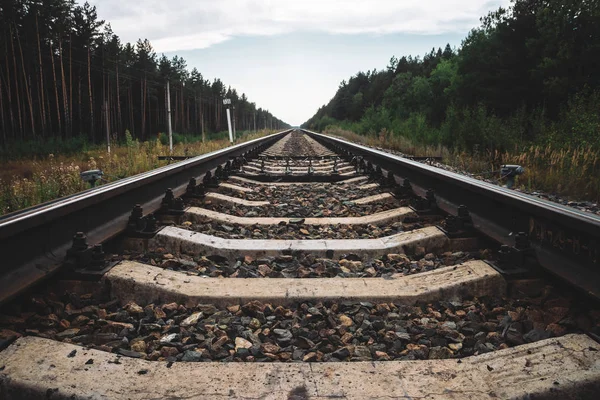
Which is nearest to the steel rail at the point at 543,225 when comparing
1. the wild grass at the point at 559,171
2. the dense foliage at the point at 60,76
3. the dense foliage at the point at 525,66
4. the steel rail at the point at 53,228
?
the steel rail at the point at 53,228

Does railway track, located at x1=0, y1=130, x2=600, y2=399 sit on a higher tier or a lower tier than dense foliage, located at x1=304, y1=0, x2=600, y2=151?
lower

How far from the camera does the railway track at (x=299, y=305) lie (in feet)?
4.29

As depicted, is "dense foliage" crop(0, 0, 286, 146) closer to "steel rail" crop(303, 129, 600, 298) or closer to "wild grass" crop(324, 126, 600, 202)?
"wild grass" crop(324, 126, 600, 202)

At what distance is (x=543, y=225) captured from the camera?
2.15 m

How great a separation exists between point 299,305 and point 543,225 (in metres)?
1.33

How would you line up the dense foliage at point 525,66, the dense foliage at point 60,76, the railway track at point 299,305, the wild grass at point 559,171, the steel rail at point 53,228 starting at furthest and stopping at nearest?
the dense foliage at point 60,76
the dense foliage at point 525,66
the wild grass at point 559,171
the steel rail at point 53,228
the railway track at point 299,305

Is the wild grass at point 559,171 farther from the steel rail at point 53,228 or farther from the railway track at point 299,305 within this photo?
the steel rail at point 53,228

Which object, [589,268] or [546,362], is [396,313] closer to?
[546,362]

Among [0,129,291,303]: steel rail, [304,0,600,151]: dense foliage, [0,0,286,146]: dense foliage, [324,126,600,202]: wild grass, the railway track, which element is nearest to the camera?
the railway track

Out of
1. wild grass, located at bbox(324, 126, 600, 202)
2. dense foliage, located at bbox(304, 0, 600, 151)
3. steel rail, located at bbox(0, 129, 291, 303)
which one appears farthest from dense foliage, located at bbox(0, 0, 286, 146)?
steel rail, located at bbox(0, 129, 291, 303)

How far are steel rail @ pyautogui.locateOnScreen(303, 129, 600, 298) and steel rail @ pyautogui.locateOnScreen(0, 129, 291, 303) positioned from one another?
7.72ft

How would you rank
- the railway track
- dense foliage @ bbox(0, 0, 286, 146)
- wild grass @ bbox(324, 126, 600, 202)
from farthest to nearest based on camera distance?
1. dense foliage @ bbox(0, 0, 286, 146)
2. wild grass @ bbox(324, 126, 600, 202)
3. the railway track

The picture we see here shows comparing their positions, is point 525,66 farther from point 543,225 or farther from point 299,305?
point 299,305

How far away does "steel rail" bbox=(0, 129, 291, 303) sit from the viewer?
5.70 ft
